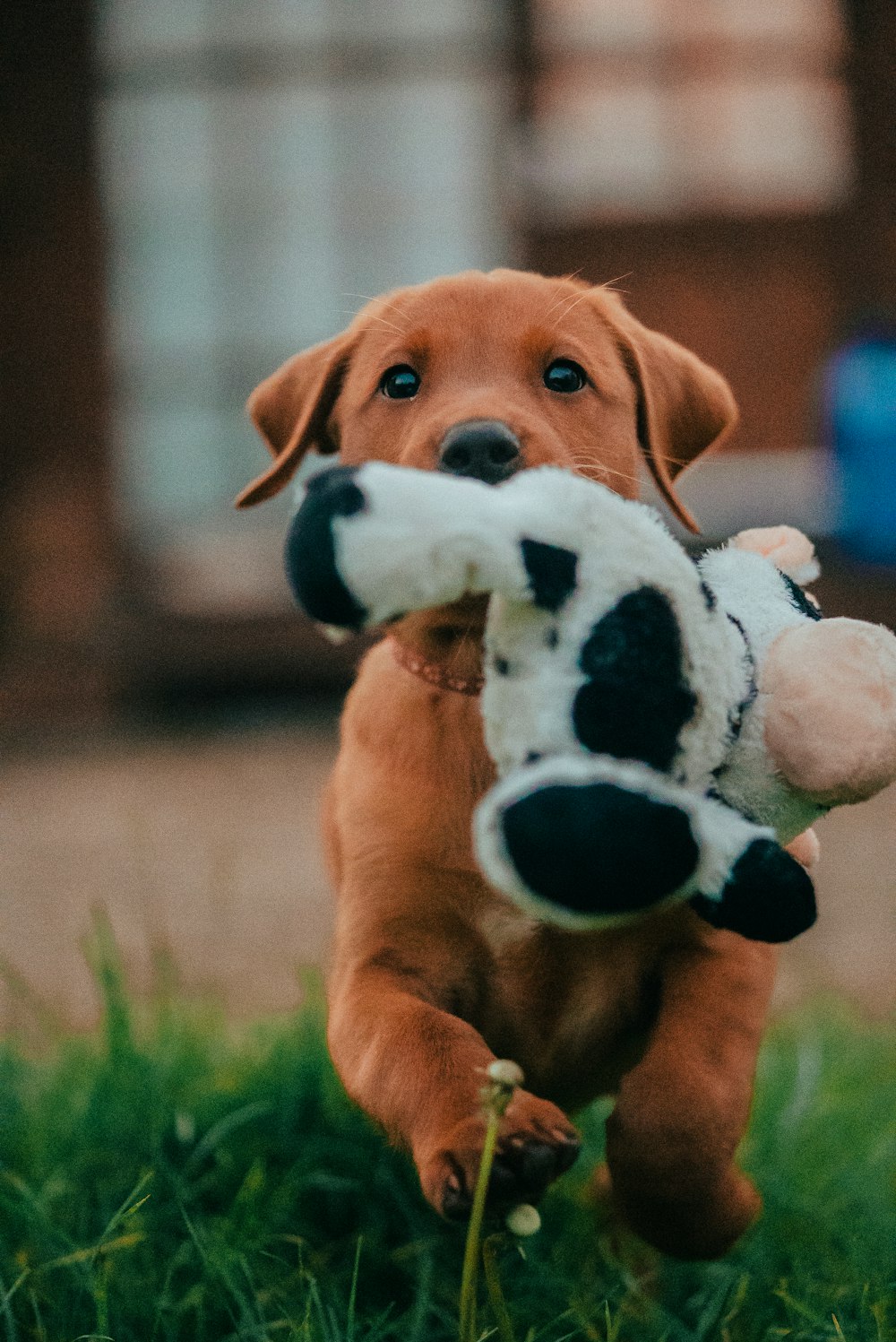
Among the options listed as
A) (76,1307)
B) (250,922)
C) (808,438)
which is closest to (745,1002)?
(76,1307)

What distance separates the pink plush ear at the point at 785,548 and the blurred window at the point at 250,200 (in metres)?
5.48

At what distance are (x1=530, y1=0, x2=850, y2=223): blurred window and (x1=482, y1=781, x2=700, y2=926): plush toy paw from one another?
6.59 m

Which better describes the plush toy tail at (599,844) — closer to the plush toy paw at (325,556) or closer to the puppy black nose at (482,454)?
the plush toy paw at (325,556)

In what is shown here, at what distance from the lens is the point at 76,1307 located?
1.86 meters

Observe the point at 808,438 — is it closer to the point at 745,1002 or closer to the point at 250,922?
the point at 250,922

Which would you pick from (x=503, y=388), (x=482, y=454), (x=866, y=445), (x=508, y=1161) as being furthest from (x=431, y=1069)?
(x=866, y=445)

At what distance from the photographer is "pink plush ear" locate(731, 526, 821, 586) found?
186cm

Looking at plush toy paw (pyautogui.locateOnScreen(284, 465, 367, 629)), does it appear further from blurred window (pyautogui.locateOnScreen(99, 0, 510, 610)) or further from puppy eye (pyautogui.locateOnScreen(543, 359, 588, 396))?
blurred window (pyautogui.locateOnScreen(99, 0, 510, 610))

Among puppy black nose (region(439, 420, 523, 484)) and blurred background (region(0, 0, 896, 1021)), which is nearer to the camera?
puppy black nose (region(439, 420, 523, 484))

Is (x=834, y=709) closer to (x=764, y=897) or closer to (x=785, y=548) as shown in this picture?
(x=764, y=897)

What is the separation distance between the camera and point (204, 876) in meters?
4.70

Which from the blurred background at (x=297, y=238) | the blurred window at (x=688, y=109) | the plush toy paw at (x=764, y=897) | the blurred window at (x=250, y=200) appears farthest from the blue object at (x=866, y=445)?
the plush toy paw at (x=764, y=897)

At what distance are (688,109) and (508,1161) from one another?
7079 mm

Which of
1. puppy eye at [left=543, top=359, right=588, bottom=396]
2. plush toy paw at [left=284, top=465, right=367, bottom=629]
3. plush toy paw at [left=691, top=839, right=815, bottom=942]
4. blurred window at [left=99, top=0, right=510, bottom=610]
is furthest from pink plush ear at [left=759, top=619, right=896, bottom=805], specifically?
blurred window at [left=99, top=0, right=510, bottom=610]
